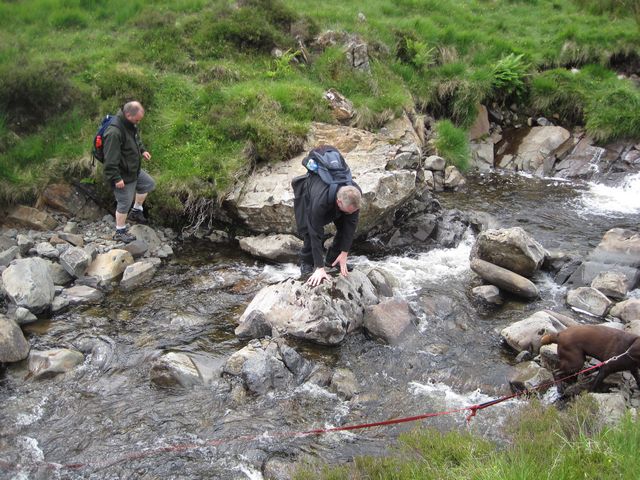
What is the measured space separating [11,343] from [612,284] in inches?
373

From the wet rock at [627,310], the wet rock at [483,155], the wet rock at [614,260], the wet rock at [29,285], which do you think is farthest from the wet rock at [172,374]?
the wet rock at [483,155]

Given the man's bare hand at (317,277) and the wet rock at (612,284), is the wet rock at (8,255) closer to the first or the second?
the man's bare hand at (317,277)

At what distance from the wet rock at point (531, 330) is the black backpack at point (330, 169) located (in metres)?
3.29

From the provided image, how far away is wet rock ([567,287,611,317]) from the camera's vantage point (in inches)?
342

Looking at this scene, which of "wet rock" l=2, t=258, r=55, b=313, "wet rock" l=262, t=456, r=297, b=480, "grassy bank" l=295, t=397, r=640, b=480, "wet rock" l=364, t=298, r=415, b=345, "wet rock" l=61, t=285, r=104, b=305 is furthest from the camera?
"wet rock" l=61, t=285, r=104, b=305

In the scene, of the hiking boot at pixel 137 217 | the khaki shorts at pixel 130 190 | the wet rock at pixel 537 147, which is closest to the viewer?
the khaki shorts at pixel 130 190

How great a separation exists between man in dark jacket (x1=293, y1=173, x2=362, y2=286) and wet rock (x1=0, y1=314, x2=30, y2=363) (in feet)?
13.6

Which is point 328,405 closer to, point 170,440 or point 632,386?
point 170,440

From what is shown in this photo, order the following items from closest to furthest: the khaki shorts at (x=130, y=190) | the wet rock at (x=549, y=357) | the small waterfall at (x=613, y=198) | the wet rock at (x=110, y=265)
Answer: the wet rock at (x=549, y=357) → the wet rock at (x=110, y=265) → the khaki shorts at (x=130, y=190) → the small waterfall at (x=613, y=198)

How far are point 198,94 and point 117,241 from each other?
15.0ft

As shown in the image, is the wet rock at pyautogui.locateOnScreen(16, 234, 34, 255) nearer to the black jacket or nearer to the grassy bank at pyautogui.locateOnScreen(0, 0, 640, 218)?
the grassy bank at pyautogui.locateOnScreen(0, 0, 640, 218)

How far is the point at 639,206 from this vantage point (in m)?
12.8

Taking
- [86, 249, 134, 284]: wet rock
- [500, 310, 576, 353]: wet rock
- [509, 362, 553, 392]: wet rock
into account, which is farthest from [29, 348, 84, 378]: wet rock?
[500, 310, 576, 353]: wet rock

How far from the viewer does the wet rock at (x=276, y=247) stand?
10.6 metres
